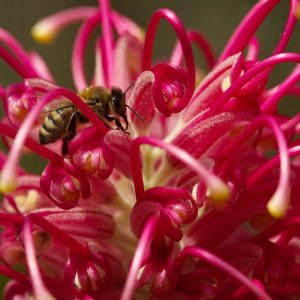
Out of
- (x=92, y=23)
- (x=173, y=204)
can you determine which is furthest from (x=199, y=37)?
(x=173, y=204)

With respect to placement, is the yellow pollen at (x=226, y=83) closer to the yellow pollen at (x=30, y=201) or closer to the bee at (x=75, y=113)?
the bee at (x=75, y=113)

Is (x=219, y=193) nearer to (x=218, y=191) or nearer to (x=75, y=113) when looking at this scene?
(x=218, y=191)

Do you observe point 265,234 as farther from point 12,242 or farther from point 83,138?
point 12,242

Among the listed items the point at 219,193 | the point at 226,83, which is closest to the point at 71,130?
the point at 226,83

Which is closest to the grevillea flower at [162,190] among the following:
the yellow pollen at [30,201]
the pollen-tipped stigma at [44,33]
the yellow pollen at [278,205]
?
the yellow pollen at [30,201]

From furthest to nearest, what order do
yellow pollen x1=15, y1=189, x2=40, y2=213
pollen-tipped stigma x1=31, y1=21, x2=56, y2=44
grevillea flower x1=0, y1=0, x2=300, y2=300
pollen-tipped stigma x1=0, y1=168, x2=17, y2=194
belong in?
1. pollen-tipped stigma x1=31, y1=21, x2=56, y2=44
2. yellow pollen x1=15, y1=189, x2=40, y2=213
3. grevillea flower x1=0, y1=0, x2=300, y2=300
4. pollen-tipped stigma x1=0, y1=168, x2=17, y2=194

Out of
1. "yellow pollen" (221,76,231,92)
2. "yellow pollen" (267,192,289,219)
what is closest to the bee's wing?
"yellow pollen" (221,76,231,92)

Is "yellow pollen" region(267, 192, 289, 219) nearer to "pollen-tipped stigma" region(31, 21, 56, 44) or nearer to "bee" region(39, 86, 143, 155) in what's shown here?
"bee" region(39, 86, 143, 155)
